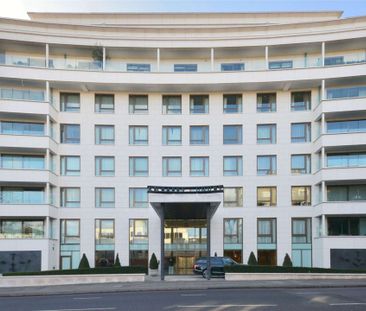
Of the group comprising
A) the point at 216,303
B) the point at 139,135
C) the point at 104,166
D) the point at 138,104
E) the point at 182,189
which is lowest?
the point at 216,303

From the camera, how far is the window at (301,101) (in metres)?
49.5

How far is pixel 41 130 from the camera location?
4775 cm

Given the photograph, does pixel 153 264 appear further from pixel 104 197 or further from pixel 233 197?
pixel 233 197

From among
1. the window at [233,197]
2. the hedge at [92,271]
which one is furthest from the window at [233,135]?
the hedge at [92,271]

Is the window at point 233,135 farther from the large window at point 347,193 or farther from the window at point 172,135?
the large window at point 347,193

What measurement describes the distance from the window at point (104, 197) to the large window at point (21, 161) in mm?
5324

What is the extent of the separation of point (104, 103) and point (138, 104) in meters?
2.93

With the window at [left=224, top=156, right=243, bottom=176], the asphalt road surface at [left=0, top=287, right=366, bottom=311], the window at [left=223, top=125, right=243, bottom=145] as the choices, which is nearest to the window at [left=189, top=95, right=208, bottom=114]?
the window at [left=223, top=125, right=243, bottom=145]

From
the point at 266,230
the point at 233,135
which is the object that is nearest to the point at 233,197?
the point at 266,230

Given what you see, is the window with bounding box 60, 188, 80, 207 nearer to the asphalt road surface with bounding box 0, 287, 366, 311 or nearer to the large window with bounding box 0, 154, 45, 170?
the large window with bounding box 0, 154, 45, 170

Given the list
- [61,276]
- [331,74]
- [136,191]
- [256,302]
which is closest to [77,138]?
[136,191]

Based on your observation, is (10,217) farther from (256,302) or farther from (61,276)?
(256,302)

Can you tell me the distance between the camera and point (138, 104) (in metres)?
50.6

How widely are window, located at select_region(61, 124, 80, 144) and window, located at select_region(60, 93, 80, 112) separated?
1395 millimetres
